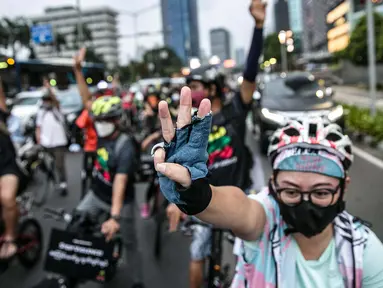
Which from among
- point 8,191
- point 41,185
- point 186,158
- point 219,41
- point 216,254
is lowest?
point 41,185

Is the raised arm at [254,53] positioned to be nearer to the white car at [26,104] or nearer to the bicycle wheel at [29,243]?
the bicycle wheel at [29,243]

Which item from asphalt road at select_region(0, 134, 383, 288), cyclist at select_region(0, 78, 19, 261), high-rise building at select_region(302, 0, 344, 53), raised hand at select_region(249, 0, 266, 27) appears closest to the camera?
raised hand at select_region(249, 0, 266, 27)

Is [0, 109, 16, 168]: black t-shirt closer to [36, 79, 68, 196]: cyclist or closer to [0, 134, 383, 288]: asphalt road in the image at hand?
[0, 134, 383, 288]: asphalt road

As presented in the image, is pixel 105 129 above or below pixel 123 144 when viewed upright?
above

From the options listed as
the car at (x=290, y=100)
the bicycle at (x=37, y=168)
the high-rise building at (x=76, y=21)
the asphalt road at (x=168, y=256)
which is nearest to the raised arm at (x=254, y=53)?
the asphalt road at (x=168, y=256)

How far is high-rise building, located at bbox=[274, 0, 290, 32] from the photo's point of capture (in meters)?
3.37

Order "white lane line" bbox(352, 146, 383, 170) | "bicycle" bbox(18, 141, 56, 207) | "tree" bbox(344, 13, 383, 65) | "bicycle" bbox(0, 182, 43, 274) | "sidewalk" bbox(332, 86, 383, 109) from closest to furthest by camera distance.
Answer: "bicycle" bbox(0, 182, 43, 274) < "bicycle" bbox(18, 141, 56, 207) < "white lane line" bbox(352, 146, 383, 170) < "sidewalk" bbox(332, 86, 383, 109) < "tree" bbox(344, 13, 383, 65)

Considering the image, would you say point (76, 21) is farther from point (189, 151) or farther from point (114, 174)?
point (189, 151)

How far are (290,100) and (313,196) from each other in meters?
8.81

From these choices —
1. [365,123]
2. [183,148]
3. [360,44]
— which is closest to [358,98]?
[360,44]

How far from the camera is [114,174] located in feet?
10.9

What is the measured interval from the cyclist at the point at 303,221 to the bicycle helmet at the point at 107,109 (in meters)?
1.75

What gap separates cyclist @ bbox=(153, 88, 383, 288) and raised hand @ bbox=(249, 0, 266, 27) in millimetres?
1206

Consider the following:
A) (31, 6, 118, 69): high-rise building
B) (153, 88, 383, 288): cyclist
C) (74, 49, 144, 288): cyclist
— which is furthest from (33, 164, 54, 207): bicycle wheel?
(31, 6, 118, 69): high-rise building
